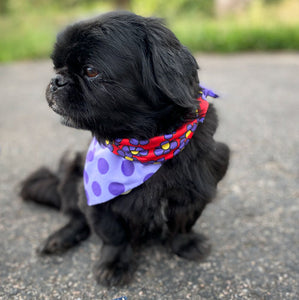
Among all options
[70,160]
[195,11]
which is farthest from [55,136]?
[195,11]

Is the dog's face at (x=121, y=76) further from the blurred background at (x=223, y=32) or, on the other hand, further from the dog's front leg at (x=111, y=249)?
the blurred background at (x=223, y=32)

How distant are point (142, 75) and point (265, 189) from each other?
6.32 ft

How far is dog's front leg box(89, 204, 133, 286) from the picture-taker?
2.16m

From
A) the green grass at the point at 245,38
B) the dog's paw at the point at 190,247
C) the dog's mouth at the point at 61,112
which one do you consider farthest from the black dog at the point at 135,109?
the green grass at the point at 245,38

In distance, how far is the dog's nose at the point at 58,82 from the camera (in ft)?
5.96

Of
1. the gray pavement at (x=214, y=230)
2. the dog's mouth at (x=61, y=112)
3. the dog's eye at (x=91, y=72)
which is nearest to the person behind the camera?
the dog's eye at (x=91, y=72)

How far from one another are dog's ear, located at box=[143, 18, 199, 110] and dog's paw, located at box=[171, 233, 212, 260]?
41.4 inches

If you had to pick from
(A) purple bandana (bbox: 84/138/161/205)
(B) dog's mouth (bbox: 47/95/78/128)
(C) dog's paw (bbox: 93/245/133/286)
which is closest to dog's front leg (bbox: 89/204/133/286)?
(C) dog's paw (bbox: 93/245/133/286)

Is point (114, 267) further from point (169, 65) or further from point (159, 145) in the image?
point (169, 65)

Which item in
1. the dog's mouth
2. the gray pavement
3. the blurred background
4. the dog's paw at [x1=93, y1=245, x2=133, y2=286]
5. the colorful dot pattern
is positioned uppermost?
the dog's mouth

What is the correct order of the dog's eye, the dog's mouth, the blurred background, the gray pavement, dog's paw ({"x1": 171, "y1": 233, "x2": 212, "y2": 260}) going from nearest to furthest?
1. the dog's eye
2. the dog's mouth
3. the gray pavement
4. dog's paw ({"x1": 171, "y1": 233, "x2": 212, "y2": 260})
5. the blurred background

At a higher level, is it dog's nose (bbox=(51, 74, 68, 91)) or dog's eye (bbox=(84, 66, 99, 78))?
dog's eye (bbox=(84, 66, 99, 78))

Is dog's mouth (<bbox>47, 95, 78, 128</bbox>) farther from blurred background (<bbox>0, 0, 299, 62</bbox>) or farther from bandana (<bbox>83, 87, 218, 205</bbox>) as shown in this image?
blurred background (<bbox>0, 0, 299, 62</bbox>)

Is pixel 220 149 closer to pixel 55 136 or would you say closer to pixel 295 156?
pixel 295 156
